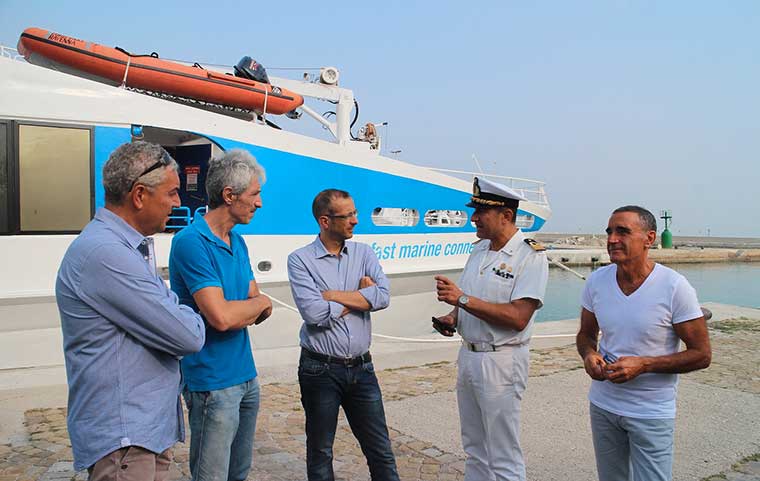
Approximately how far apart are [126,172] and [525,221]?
10126 mm

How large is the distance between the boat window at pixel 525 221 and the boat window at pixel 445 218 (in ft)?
5.82

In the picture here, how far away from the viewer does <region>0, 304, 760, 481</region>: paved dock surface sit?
4.07m

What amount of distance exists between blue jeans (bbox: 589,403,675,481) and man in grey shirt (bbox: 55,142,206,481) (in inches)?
72.1

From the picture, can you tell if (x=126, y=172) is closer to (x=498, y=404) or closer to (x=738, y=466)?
(x=498, y=404)

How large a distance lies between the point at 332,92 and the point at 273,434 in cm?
671

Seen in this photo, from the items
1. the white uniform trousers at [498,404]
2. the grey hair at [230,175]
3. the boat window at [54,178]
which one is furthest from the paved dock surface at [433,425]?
the grey hair at [230,175]

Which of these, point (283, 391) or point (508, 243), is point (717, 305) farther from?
point (508, 243)

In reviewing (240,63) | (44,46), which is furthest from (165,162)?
(240,63)

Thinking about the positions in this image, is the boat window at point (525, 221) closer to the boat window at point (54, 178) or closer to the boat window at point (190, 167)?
the boat window at point (190, 167)

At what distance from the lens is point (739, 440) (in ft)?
15.6

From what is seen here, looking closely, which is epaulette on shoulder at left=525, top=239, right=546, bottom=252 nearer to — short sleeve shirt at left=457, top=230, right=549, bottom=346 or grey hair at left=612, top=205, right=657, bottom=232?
short sleeve shirt at left=457, top=230, right=549, bottom=346

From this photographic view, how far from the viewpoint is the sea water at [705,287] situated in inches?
749

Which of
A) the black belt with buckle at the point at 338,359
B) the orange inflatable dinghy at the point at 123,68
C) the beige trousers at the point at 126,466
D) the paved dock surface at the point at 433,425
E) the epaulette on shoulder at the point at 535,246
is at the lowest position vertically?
the paved dock surface at the point at 433,425

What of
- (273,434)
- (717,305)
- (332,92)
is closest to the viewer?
(273,434)
